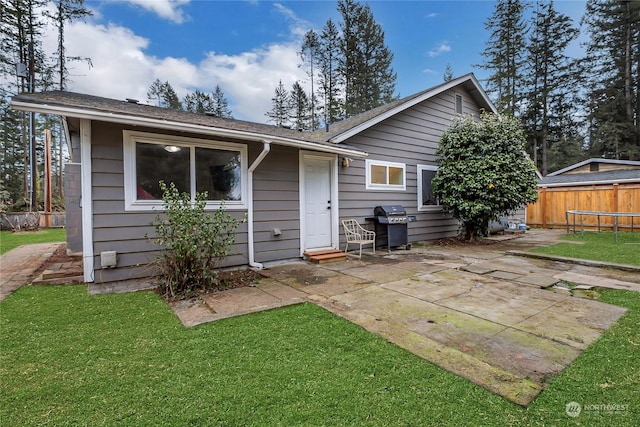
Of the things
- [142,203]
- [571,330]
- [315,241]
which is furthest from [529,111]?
[142,203]

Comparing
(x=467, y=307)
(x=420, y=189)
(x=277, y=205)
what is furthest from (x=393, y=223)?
(x=467, y=307)

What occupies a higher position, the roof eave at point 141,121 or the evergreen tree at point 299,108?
Answer: the evergreen tree at point 299,108

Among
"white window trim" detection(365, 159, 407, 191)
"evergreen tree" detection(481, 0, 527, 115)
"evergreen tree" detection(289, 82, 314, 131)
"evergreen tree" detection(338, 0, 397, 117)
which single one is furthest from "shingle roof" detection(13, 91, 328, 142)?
"evergreen tree" detection(481, 0, 527, 115)

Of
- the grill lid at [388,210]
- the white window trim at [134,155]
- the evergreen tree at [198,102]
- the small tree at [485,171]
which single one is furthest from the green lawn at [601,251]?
the evergreen tree at [198,102]

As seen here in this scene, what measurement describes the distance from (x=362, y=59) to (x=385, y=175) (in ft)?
41.8

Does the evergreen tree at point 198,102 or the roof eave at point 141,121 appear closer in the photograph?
the roof eave at point 141,121

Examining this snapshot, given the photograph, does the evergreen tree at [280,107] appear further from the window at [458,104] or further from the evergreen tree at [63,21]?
the window at [458,104]

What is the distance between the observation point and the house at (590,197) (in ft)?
34.3

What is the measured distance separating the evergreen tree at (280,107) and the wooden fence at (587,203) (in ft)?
53.6

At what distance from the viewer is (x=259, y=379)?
1.92m

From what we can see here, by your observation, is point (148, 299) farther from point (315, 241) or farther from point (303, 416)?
point (315, 241)

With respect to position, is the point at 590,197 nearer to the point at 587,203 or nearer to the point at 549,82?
the point at 587,203

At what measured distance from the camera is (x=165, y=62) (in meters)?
14.5

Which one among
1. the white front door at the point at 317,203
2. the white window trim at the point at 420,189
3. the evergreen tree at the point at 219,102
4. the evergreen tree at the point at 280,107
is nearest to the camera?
the white front door at the point at 317,203
